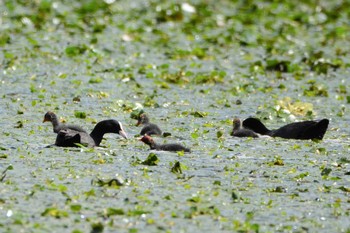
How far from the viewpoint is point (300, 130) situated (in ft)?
51.1

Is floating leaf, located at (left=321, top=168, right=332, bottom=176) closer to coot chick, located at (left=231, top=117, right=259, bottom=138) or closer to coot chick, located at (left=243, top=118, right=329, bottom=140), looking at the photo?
coot chick, located at (left=243, top=118, right=329, bottom=140)

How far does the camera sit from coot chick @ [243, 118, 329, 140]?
1545 cm

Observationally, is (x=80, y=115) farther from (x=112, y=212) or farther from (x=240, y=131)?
(x=112, y=212)

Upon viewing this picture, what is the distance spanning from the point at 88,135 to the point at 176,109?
141 inches

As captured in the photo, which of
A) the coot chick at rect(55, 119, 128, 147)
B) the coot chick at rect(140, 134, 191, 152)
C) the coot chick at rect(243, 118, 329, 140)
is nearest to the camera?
the coot chick at rect(55, 119, 128, 147)

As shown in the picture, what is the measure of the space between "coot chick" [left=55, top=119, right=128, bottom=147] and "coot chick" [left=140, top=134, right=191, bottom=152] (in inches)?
22.3

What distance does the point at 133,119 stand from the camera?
17000mm

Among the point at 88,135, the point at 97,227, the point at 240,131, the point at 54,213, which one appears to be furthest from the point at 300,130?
the point at 97,227

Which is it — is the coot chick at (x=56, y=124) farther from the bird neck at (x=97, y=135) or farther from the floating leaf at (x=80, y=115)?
the floating leaf at (x=80, y=115)

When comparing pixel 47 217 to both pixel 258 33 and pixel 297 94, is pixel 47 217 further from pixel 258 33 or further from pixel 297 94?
pixel 258 33

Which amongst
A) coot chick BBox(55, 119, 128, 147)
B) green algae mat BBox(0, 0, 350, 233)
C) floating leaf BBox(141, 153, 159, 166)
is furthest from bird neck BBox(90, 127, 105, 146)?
floating leaf BBox(141, 153, 159, 166)

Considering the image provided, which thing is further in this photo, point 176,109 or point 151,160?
point 176,109

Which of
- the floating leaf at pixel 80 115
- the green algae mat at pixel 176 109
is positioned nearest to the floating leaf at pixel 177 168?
the green algae mat at pixel 176 109

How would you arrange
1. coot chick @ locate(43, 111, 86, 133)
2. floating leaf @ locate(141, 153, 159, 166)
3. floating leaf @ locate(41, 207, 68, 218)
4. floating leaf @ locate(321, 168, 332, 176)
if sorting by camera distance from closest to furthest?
1. floating leaf @ locate(41, 207, 68, 218)
2. floating leaf @ locate(321, 168, 332, 176)
3. floating leaf @ locate(141, 153, 159, 166)
4. coot chick @ locate(43, 111, 86, 133)
